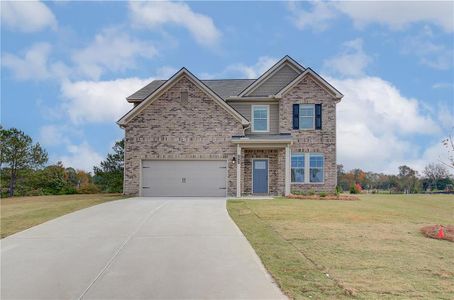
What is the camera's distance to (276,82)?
26.7 metres

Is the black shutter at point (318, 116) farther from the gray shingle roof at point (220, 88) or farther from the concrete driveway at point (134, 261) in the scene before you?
the concrete driveway at point (134, 261)

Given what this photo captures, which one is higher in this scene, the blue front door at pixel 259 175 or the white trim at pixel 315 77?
the white trim at pixel 315 77

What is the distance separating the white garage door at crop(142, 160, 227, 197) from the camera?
23328 millimetres

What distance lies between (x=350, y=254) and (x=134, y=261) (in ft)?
14.8

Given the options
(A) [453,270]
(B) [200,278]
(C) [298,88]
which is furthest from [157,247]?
(C) [298,88]

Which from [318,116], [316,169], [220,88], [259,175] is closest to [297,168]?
[316,169]

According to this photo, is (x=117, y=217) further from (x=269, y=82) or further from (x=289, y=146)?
(x=269, y=82)

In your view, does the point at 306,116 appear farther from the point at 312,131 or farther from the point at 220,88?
the point at 220,88

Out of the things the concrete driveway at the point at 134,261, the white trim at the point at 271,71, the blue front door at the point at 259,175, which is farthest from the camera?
the white trim at the point at 271,71

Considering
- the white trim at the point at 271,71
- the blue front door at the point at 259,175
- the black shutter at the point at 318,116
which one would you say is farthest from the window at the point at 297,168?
the white trim at the point at 271,71

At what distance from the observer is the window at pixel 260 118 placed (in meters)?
25.8

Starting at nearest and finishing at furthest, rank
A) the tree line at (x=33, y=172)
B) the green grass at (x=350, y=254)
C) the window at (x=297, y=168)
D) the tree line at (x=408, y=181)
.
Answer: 1. the green grass at (x=350, y=254)
2. the window at (x=297, y=168)
3. the tree line at (x=33, y=172)
4. the tree line at (x=408, y=181)

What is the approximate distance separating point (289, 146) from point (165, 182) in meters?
7.23

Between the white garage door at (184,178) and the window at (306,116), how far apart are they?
555 cm
